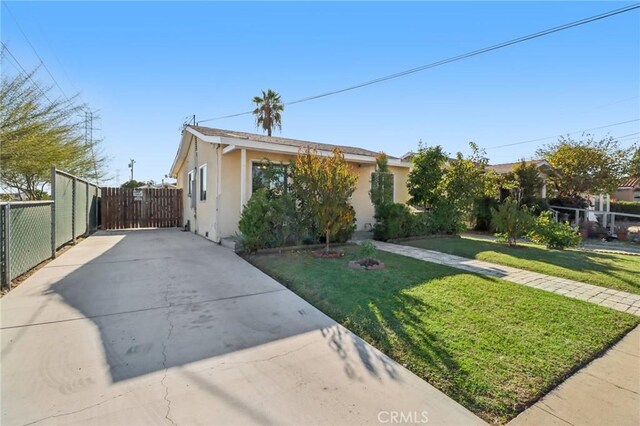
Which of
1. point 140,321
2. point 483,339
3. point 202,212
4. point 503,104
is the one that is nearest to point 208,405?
point 140,321

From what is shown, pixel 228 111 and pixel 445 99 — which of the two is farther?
pixel 228 111

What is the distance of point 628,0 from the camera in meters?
6.17

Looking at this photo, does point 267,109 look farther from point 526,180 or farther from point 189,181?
point 526,180

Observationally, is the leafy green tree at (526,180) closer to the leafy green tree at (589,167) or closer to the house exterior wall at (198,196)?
the leafy green tree at (589,167)

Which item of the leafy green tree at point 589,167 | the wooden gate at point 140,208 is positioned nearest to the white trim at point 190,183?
the wooden gate at point 140,208

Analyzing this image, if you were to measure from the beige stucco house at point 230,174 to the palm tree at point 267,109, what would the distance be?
1334 centimetres

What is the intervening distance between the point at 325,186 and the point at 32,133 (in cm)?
784

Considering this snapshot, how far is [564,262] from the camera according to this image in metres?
6.98

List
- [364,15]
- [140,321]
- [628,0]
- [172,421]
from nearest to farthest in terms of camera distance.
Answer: [172,421], [140,321], [628,0], [364,15]

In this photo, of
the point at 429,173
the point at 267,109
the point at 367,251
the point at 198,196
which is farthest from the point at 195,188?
the point at 267,109

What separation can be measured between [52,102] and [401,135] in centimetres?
1407

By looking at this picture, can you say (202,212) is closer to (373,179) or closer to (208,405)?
(373,179)

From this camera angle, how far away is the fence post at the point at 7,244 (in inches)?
180

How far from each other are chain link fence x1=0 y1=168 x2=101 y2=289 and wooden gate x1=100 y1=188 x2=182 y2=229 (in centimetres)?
294
